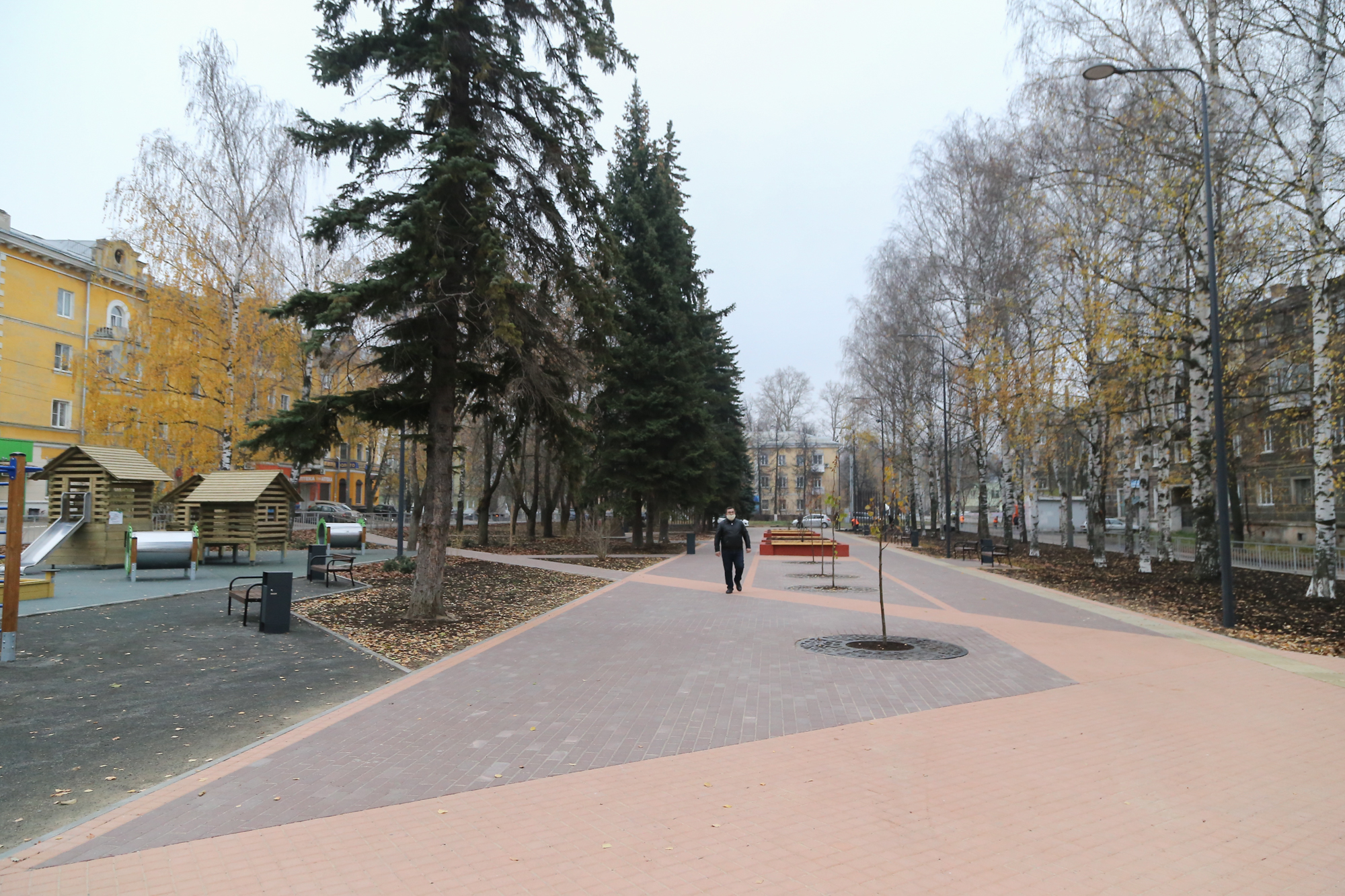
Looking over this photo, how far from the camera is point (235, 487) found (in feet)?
65.6

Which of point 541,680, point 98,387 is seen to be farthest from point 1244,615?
point 98,387

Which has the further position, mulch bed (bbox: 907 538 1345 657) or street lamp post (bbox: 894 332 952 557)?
street lamp post (bbox: 894 332 952 557)

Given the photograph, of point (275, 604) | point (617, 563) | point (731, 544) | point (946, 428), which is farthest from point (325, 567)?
point (946, 428)

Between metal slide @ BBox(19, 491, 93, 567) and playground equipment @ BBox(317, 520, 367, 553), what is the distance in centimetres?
661

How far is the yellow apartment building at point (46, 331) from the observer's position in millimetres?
37281

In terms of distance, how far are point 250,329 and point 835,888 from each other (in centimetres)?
2870

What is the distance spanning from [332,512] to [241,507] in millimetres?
28429

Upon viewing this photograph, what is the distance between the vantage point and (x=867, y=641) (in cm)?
1010

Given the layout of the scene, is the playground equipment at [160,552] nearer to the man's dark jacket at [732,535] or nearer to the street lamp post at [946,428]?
the man's dark jacket at [732,535]

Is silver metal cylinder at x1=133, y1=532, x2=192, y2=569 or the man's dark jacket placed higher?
the man's dark jacket

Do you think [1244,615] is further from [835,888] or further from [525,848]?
[525,848]

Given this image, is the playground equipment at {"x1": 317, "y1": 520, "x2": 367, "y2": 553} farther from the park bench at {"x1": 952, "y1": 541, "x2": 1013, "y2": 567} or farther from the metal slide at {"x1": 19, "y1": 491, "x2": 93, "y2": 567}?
the park bench at {"x1": 952, "y1": 541, "x2": 1013, "y2": 567}

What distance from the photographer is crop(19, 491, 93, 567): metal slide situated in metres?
15.8

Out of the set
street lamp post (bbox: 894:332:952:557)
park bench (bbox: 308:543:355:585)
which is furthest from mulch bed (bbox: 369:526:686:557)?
street lamp post (bbox: 894:332:952:557)
